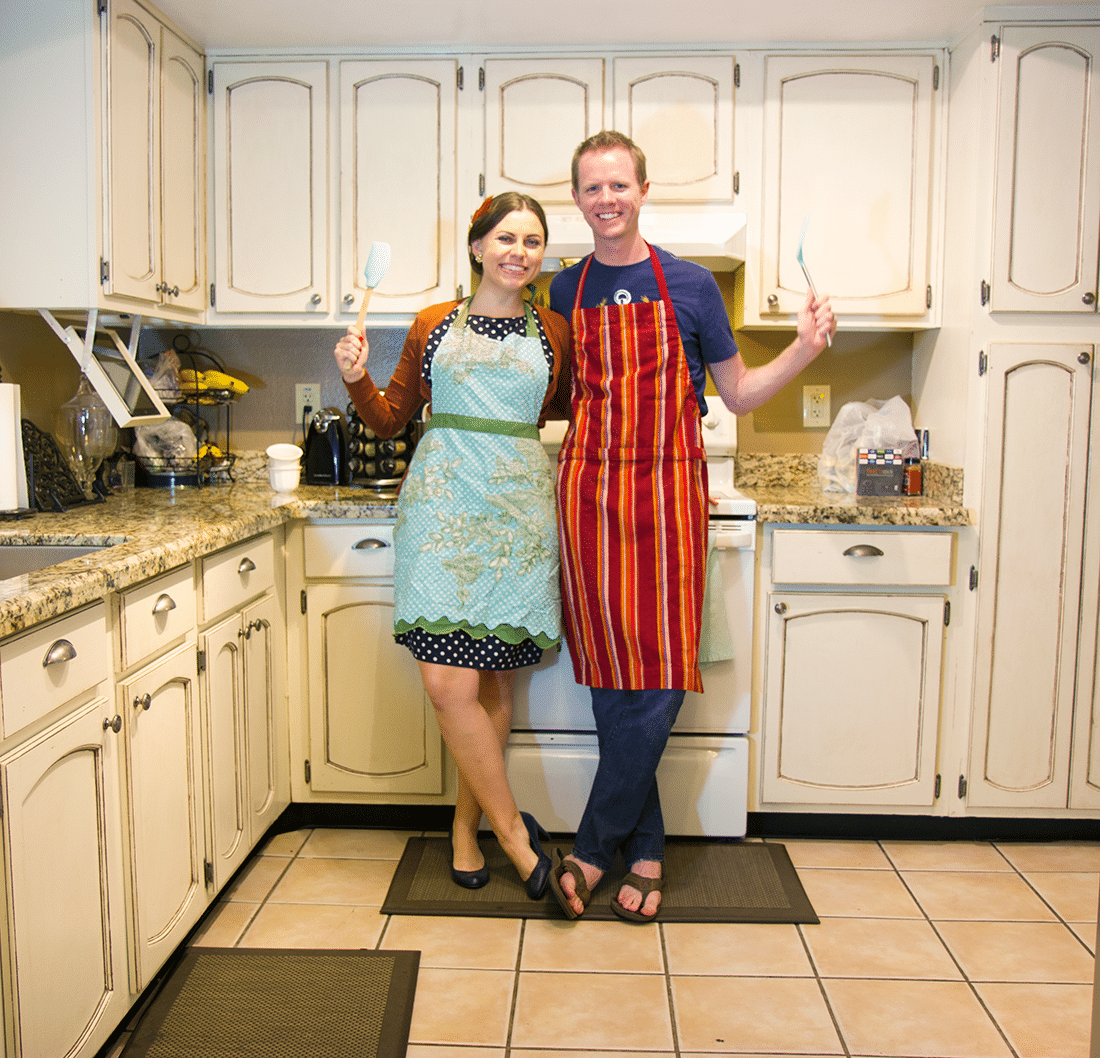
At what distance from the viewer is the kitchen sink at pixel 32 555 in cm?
181

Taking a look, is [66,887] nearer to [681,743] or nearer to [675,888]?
[675,888]

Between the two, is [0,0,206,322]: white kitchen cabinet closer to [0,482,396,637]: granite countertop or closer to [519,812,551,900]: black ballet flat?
[0,482,396,637]: granite countertop

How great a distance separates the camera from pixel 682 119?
259cm

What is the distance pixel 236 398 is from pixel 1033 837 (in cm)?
254

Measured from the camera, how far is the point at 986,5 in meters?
2.34

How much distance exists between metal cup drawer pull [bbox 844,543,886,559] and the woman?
31.1 inches

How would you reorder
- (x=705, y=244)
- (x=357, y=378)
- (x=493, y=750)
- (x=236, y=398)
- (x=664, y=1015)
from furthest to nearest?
(x=236, y=398), (x=705, y=244), (x=493, y=750), (x=357, y=378), (x=664, y=1015)

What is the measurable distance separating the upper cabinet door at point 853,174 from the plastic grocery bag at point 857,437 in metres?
0.27

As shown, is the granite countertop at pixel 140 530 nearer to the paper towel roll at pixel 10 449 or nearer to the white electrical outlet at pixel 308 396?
the paper towel roll at pixel 10 449

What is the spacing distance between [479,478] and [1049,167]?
5.25ft

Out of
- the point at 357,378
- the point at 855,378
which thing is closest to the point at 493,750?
the point at 357,378

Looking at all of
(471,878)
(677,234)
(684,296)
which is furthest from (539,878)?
(677,234)

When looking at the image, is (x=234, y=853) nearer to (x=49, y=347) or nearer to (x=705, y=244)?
(x=49, y=347)

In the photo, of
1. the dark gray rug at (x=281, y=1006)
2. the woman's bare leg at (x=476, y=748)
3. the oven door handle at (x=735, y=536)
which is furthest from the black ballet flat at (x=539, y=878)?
the oven door handle at (x=735, y=536)
